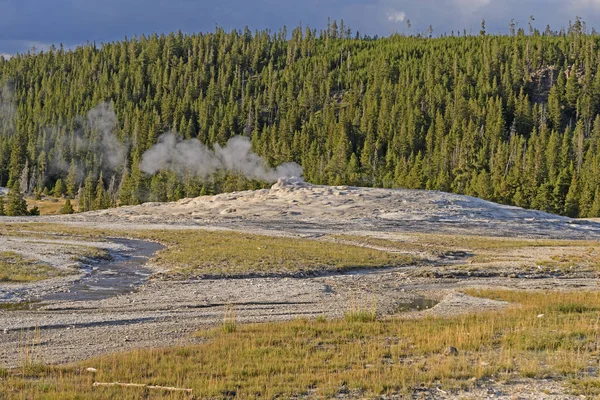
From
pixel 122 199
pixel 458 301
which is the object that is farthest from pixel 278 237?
pixel 122 199

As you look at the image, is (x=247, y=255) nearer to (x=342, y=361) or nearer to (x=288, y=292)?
(x=288, y=292)

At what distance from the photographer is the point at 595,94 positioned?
164m

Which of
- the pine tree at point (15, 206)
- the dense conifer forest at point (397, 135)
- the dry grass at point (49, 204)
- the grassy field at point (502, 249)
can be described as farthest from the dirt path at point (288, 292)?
the dry grass at point (49, 204)

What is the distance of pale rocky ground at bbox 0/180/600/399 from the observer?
58.5 ft

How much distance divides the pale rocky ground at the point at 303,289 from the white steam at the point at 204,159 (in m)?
61.9

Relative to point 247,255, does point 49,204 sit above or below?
above

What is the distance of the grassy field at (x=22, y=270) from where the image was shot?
100ft

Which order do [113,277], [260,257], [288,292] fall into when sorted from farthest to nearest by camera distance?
[260,257]
[113,277]
[288,292]

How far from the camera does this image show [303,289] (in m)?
29.8

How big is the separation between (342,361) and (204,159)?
14906 cm

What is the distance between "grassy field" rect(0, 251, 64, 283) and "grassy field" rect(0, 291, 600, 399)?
15.7m

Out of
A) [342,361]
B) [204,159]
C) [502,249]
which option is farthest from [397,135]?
[342,361]

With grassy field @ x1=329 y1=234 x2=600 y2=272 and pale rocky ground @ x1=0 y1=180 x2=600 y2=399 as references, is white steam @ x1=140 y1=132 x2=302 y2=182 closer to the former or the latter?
pale rocky ground @ x1=0 y1=180 x2=600 y2=399

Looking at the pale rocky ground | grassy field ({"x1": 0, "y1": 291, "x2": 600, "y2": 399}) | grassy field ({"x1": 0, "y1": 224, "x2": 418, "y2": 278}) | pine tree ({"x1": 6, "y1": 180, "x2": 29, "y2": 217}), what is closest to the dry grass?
pine tree ({"x1": 6, "y1": 180, "x2": 29, "y2": 217})
